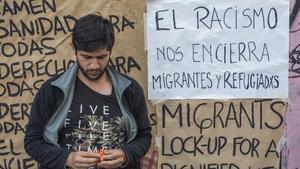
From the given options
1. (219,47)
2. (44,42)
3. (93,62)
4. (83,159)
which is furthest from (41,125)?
(219,47)

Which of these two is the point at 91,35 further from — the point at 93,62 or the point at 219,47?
the point at 219,47

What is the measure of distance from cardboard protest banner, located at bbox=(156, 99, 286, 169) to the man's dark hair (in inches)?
63.6

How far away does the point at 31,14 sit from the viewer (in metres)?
3.78

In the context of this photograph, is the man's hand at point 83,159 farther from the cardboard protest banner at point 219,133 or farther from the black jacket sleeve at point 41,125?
the cardboard protest banner at point 219,133

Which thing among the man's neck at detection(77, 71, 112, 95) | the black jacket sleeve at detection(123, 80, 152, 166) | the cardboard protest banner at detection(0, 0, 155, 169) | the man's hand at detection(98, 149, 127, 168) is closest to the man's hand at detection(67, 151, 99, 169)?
the man's hand at detection(98, 149, 127, 168)

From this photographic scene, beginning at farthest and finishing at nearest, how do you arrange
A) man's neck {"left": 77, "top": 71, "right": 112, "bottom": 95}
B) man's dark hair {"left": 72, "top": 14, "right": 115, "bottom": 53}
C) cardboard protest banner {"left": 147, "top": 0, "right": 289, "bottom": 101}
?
cardboard protest banner {"left": 147, "top": 0, "right": 289, "bottom": 101} < man's neck {"left": 77, "top": 71, "right": 112, "bottom": 95} < man's dark hair {"left": 72, "top": 14, "right": 115, "bottom": 53}

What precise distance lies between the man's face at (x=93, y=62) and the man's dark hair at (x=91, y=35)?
2cm

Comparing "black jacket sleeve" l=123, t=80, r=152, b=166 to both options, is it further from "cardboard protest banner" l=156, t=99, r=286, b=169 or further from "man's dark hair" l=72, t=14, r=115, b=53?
"cardboard protest banner" l=156, t=99, r=286, b=169

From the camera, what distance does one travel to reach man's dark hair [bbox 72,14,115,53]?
2.24 meters

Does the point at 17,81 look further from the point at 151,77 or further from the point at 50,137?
the point at 50,137

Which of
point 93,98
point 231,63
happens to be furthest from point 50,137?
point 231,63

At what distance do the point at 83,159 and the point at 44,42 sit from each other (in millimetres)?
1732

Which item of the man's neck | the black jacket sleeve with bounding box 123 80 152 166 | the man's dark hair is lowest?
the black jacket sleeve with bounding box 123 80 152 166

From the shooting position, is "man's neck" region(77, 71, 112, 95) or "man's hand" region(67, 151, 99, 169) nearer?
"man's hand" region(67, 151, 99, 169)
